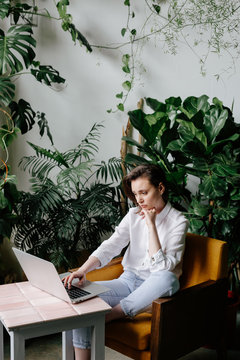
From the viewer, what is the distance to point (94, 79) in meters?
3.54

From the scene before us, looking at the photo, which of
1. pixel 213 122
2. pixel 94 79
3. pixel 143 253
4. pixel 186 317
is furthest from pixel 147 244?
pixel 94 79

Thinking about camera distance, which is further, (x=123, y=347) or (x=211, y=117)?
(x=211, y=117)

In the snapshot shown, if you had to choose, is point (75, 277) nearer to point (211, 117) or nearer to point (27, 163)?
point (211, 117)

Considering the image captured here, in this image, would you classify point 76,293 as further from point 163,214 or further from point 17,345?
point 163,214

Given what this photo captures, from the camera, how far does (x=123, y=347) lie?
7.06 ft

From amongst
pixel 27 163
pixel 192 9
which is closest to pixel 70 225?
pixel 27 163

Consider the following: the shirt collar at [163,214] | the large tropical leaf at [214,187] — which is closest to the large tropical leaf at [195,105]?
the large tropical leaf at [214,187]

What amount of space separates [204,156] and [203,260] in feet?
1.98

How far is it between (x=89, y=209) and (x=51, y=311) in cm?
132

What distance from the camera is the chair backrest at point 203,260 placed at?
2.31 m

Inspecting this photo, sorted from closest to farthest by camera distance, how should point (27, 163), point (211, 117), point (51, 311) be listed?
point (51, 311)
point (211, 117)
point (27, 163)

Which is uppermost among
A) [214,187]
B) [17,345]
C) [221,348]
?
[214,187]

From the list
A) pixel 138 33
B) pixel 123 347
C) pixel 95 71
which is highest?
pixel 138 33

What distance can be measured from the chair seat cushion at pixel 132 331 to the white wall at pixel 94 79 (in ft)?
5.26
